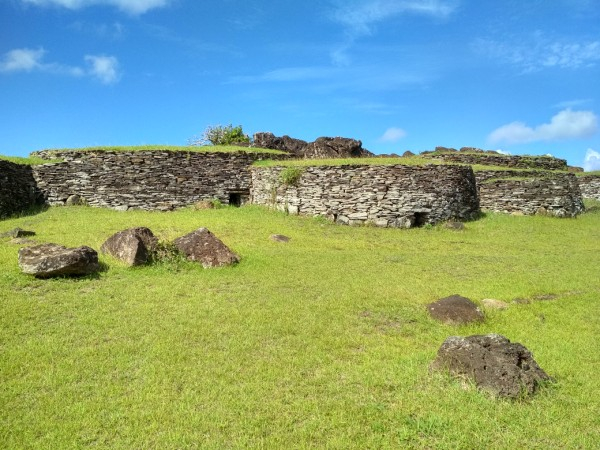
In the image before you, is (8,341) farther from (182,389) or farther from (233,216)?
(233,216)

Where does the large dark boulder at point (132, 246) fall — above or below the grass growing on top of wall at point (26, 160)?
below

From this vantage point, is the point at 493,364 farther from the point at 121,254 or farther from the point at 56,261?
the point at 121,254

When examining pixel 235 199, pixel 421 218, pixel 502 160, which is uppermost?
pixel 502 160

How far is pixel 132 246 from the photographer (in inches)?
461

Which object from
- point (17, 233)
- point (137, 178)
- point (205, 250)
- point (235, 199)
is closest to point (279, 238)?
point (205, 250)

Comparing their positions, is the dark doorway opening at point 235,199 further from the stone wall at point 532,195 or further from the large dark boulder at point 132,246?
the stone wall at point 532,195

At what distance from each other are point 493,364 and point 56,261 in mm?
9258

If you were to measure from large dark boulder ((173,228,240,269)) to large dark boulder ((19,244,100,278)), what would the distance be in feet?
7.97

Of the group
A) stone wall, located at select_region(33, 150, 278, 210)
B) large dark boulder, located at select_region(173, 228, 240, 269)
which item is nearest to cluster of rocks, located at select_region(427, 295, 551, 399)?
large dark boulder, located at select_region(173, 228, 240, 269)

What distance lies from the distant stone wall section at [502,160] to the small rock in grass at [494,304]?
72.2ft

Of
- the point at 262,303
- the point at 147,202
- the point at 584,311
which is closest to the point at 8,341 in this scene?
the point at 262,303

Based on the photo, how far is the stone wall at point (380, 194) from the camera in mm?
20375

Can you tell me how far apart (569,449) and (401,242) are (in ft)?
41.9

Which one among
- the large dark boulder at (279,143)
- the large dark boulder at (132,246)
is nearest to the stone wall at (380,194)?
the large dark boulder at (279,143)
